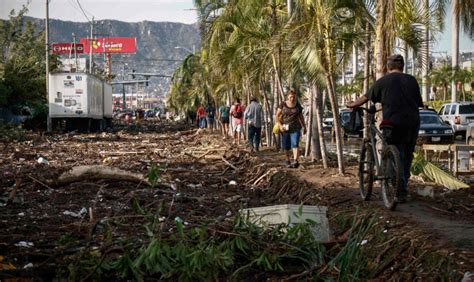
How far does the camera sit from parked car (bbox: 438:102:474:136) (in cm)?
3825

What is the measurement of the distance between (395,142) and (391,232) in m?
1.77

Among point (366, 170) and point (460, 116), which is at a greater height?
point (460, 116)

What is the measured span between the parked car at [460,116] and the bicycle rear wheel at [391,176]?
29565 millimetres

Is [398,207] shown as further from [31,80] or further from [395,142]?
[31,80]

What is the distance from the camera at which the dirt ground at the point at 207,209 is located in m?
6.89

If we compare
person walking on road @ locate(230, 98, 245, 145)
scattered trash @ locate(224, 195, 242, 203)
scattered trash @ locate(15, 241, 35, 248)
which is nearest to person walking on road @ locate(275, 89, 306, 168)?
scattered trash @ locate(224, 195, 242, 203)

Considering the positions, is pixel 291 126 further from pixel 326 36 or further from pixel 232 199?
pixel 232 199

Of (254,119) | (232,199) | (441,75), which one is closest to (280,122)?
(232,199)

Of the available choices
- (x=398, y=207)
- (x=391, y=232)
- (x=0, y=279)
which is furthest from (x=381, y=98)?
(x=0, y=279)

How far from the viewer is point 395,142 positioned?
→ 9383 millimetres

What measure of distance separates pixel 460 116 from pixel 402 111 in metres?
30.8

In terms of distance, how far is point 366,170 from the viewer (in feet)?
33.4

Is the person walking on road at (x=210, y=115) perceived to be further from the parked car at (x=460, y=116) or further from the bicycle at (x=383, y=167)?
the bicycle at (x=383, y=167)

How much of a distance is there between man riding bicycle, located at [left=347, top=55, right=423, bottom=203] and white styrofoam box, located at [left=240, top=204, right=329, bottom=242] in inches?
65.4
